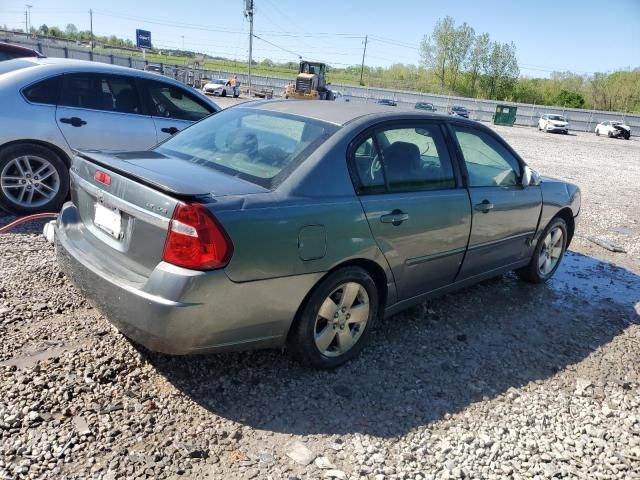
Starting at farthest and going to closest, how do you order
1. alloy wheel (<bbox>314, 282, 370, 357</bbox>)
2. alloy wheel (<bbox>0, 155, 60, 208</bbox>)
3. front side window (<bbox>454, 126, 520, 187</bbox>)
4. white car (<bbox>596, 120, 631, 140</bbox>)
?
white car (<bbox>596, 120, 631, 140</bbox>), alloy wheel (<bbox>0, 155, 60, 208</bbox>), front side window (<bbox>454, 126, 520, 187</bbox>), alloy wheel (<bbox>314, 282, 370, 357</bbox>)

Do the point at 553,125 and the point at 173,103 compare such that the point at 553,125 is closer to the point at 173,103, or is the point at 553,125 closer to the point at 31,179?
the point at 173,103

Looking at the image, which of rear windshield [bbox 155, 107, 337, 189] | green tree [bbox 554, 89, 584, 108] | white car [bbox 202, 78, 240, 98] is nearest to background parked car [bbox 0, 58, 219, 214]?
rear windshield [bbox 155, 107, 337, 189]

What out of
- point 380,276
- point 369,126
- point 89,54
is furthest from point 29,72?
point 89,54

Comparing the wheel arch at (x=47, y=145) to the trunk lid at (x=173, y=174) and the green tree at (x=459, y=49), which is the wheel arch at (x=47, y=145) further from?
the green tree at (x=459, y=49)

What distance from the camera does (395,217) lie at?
131 inches

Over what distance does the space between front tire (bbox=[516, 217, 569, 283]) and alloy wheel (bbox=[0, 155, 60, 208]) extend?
5.01m

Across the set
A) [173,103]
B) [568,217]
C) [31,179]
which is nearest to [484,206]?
[568,217]

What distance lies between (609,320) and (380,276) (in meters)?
2.60

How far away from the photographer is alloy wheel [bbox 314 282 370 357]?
315cm

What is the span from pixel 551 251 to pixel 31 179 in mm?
5509

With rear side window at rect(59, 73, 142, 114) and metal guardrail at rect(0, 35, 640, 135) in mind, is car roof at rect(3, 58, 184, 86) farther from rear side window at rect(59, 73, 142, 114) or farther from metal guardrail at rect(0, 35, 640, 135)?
metal guardrail at rect(0, 35, 640, 135)

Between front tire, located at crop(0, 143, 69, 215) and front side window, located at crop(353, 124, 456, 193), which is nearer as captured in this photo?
front side window, located at crop(353, 124, 456, 193)

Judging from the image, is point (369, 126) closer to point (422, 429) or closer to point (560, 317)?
point (422, 429)

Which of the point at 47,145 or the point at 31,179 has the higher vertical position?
the point at 47,145
